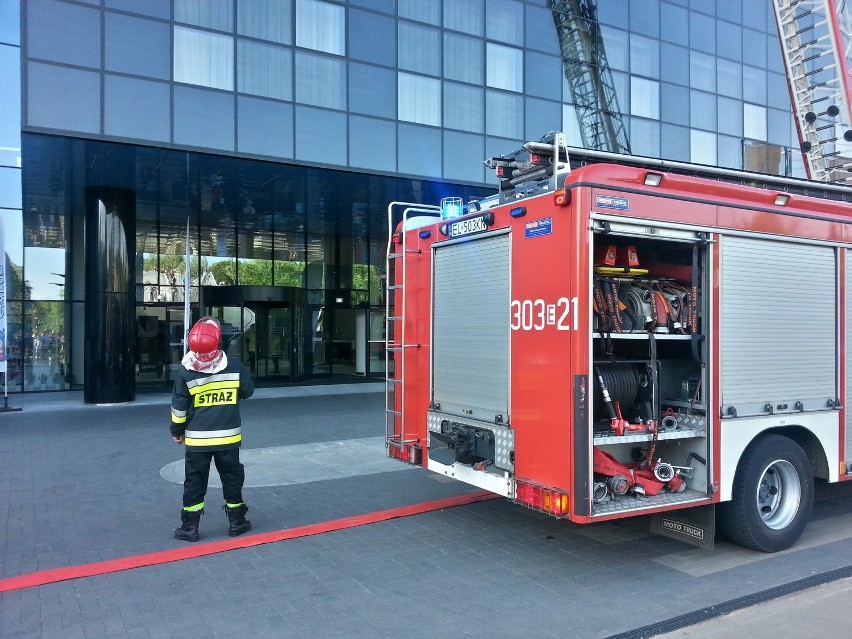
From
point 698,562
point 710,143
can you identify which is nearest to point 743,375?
point 698,562

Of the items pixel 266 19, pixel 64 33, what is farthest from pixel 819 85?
pixel 64 33

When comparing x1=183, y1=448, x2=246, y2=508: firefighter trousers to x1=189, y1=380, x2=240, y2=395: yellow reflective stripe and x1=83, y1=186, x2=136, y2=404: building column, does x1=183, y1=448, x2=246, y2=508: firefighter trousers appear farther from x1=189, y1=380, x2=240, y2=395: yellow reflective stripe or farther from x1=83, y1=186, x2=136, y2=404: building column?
x1=83, y1=186, x2=136, y2=404: building column

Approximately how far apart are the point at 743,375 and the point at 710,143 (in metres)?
17.4

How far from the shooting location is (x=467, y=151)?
54.0 ft

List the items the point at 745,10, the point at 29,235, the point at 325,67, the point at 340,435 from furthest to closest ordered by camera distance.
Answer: the point at 745,10 → the point at 29,235 → the point at 325,67 → the point at 340,435

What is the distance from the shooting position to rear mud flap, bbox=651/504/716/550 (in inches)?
209

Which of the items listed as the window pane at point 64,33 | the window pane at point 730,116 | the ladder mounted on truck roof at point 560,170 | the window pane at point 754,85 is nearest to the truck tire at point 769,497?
the ladder mounted on truck roof at point 560,170

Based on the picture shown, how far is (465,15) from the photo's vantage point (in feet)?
54.7

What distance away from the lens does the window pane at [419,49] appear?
51.6 feet

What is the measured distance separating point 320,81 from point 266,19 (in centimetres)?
164

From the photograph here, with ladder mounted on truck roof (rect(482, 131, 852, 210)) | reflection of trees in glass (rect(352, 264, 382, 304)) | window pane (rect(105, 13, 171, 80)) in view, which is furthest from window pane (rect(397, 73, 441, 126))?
ladder mounted on truck roof (rect(482, 131, 852, 210))

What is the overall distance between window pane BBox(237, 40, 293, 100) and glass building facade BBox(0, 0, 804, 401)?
43 millimetres

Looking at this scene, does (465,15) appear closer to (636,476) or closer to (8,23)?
(8,23)

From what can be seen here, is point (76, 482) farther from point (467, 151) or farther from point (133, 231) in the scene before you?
point (467, 151)
